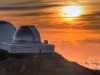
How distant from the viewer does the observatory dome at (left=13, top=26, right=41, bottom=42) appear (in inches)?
5438

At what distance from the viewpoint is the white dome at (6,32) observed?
510 feet

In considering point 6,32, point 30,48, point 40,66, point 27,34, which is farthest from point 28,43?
point 6,32

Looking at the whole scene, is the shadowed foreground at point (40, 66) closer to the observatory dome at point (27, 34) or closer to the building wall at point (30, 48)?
the building wall at point (30, 48)

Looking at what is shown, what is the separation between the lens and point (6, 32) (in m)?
156

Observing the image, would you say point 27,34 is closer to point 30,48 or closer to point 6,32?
point 30,48

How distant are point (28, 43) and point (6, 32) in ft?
60.8

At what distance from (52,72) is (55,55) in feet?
29.8

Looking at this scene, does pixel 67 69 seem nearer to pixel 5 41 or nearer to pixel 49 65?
pixel 49 65

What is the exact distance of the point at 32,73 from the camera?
130375 mm

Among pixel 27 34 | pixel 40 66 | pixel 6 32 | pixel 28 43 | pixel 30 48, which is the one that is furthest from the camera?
pixel 6 32

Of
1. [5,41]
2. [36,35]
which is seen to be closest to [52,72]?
[36,35]

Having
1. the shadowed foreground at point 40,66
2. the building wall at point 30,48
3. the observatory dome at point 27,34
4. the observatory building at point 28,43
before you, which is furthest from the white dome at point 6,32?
the shadowed foreground at point 40,66

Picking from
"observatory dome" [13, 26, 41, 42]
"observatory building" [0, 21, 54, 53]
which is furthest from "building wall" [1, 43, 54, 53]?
"observatory dome" [13, 26, 41, 42]

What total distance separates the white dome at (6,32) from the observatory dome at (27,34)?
640 inches
